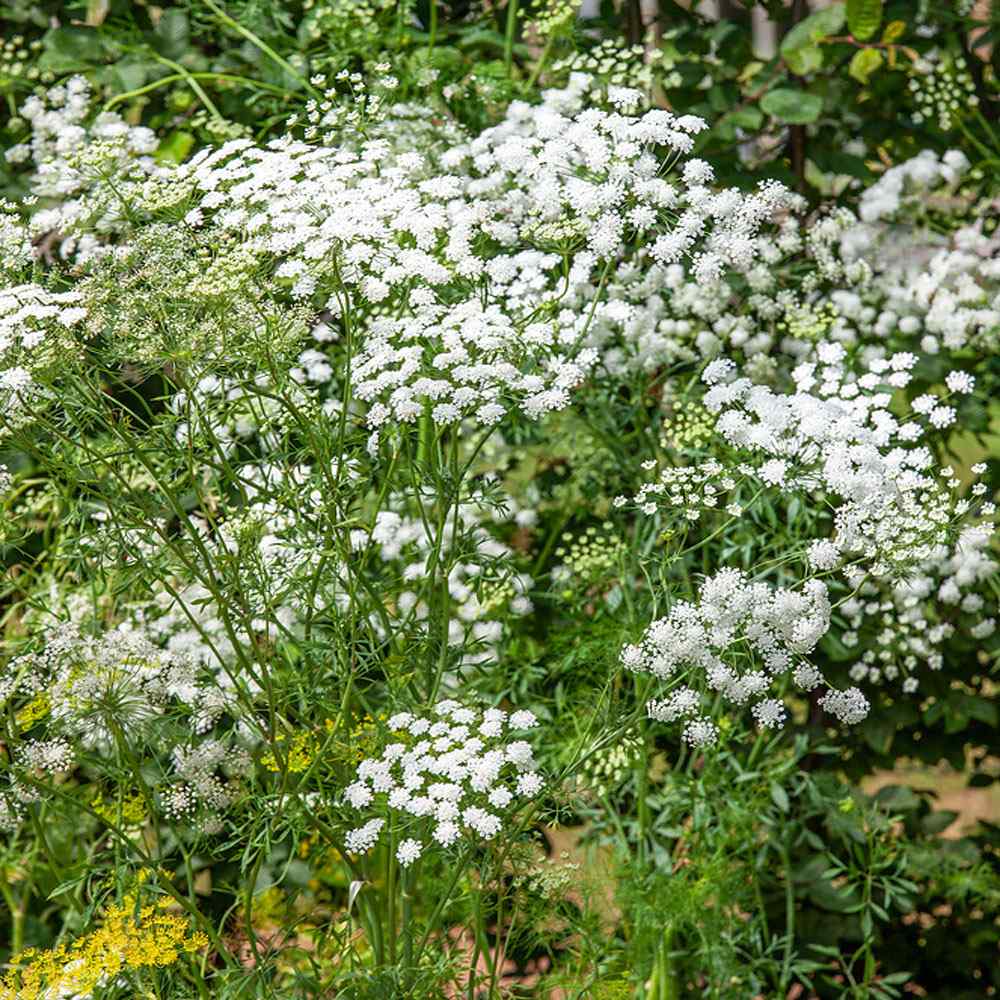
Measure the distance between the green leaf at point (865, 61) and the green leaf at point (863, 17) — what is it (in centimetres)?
5

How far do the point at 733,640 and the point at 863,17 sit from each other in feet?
5.97

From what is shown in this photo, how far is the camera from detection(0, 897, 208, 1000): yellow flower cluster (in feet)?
6.02

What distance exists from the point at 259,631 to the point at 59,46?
61.0 inches

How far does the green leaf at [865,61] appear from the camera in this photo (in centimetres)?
317

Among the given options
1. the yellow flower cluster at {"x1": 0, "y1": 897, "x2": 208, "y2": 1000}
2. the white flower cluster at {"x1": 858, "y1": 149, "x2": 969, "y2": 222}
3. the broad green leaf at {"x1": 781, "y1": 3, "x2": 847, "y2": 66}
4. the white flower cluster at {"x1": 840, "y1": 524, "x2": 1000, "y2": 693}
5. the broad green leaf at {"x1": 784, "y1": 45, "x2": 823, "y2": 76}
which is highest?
the broad green leaf at {"x1": 781, "y1": 3, "x2": 847, "y2": 66}

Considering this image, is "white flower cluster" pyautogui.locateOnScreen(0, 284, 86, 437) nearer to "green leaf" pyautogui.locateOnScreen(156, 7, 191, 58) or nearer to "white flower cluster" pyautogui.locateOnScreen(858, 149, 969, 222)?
"green leaf" pyautogui.locateOnScreen(156, 7, 191, 58)

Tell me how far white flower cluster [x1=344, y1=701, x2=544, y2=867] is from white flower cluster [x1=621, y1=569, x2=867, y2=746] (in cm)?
18

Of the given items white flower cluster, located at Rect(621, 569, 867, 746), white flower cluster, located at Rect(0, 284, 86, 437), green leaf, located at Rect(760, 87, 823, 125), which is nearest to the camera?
white flower cluster, located at Rect(0, 284, 86, 437)

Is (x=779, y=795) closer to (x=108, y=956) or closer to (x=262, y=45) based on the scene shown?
(x=108, y=956)

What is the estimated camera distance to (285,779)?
6.07 feet

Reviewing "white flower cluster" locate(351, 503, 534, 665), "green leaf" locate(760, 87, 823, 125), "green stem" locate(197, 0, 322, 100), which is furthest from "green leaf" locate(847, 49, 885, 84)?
"white flower cluster" locate(351, 503, 534, 665)

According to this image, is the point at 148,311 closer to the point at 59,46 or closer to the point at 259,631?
the point at 259,631

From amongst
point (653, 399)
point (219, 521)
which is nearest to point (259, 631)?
point (219, 521)

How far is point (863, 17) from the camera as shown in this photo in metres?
3.11
